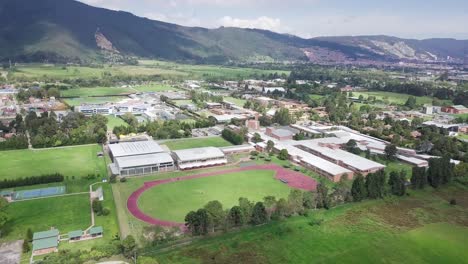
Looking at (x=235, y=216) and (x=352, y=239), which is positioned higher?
(x=235, y=216)

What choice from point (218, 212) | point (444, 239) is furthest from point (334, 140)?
point (218, 212)

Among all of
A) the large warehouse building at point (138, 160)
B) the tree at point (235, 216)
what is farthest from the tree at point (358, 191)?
the large warehouse building at point (138, 160)

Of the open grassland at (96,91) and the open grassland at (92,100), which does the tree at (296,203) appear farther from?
the open grassland at (96,91)

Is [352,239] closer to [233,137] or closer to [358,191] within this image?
[358,191]

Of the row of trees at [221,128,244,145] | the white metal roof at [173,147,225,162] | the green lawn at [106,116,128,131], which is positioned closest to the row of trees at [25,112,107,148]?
the green lawn at [106,116,128,131]

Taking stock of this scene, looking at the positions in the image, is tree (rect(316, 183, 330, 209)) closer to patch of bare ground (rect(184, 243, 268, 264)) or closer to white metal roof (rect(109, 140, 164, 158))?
patch of bare ground (rect(184, 243, 268, 264))

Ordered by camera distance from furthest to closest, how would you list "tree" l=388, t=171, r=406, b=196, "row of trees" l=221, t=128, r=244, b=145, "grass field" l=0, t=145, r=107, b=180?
"row of trees" l=221, t=128, r=244, b=145
"grass field" l=0, t=145, r=107, b=180
"tree" l=388, t=171, r=406, b=196

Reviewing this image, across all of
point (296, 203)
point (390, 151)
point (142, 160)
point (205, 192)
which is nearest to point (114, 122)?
point (142, 160)
